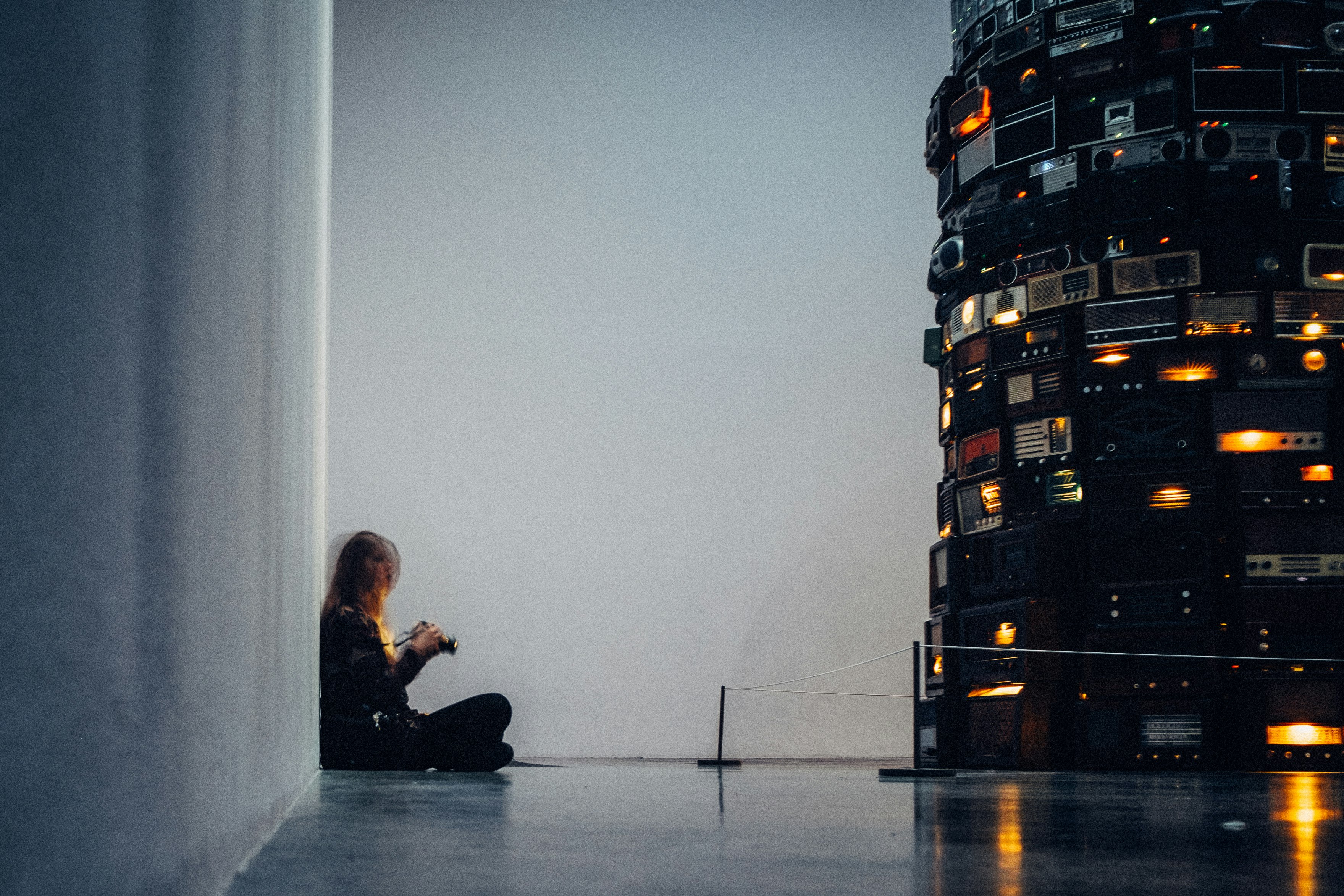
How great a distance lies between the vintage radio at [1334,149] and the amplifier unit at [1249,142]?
0.22 ft

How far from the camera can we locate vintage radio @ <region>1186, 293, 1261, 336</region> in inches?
194

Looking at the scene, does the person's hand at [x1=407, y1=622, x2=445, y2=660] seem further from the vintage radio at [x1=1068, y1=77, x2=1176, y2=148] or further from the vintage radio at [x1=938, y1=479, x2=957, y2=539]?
the vintage radio at [x1=1068, y1=77, x2=1176, y2=148]

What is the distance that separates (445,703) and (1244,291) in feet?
15.1

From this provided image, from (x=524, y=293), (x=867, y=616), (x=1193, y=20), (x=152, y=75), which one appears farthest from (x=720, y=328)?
(x=152, y=75)

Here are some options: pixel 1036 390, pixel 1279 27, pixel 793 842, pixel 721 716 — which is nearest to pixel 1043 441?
pixel 1036 390

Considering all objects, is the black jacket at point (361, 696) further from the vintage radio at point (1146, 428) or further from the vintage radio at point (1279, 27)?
the vintage radio at point (1279, 27)

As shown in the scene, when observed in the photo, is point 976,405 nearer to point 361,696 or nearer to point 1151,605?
point 1151,605

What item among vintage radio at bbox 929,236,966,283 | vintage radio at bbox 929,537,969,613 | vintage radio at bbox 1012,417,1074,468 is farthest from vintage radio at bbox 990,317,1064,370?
vintage radio at bbox 929,537,969,613

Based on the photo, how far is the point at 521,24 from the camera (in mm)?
8109

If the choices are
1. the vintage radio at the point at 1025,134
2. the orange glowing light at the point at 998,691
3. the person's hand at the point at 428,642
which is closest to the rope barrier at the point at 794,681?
the orange glowing light at the point at 998,691

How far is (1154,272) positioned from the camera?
199 inches

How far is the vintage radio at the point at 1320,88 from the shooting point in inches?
196

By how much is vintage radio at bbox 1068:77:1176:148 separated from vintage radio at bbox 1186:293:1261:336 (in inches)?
28.2

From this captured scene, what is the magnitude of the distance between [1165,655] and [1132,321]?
1.31 m
